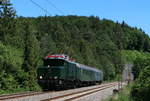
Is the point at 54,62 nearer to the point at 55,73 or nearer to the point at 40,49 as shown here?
the point at 55,73

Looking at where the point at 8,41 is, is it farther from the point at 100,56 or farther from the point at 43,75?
the point at 100,56

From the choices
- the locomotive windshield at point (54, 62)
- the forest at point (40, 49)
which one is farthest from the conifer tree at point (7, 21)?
the locomotive windshield at point (54, 62)

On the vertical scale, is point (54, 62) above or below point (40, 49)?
below

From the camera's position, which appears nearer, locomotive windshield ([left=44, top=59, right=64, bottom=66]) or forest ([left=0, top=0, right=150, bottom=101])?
Result: forest ([left=0, top=0, right=150, bottom=101])

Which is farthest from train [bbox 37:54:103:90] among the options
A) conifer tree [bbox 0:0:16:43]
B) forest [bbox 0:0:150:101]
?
conifer tree [bbox 0:0:16:43]

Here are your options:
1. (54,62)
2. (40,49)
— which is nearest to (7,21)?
(40,49)

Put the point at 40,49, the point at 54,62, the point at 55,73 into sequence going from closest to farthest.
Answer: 1. the point at 55,73
2. the point at 54,62
3. the point at 40,49

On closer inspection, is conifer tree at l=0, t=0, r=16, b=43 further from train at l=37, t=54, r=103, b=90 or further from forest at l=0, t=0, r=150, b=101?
train at l=37, t=54, r=103, b=90

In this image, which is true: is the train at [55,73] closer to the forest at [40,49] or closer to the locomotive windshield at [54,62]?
the locomotive windshield at [54,62]

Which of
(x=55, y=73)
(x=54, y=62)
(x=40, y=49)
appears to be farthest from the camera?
(x=40, y=49)

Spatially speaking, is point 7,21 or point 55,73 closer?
point 55,73

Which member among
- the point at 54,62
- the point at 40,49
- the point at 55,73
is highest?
the point at 40,49

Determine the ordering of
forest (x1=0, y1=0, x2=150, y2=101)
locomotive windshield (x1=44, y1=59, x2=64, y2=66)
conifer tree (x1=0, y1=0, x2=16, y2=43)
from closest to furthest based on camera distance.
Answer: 1. forest (x1=0, y1=0, x2=150, y2=101)
2. locomotive windshield (x1=44, y1=59, x2=64, y2=66)
3. conifer tree (x1=0, y1=0, x2=16, y2=43)

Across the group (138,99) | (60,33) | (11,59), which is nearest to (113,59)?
(60,33)
